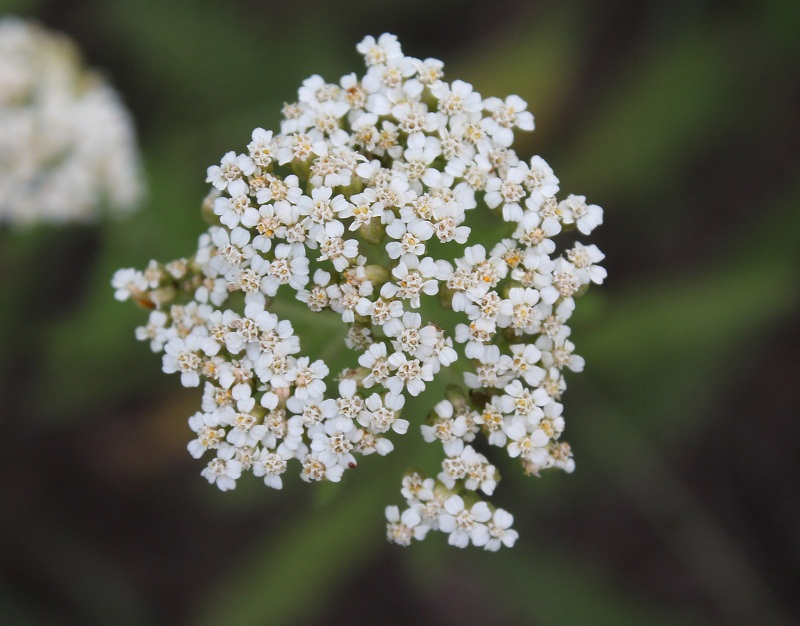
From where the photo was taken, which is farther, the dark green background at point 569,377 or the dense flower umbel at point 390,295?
the dark green background at point 569,377

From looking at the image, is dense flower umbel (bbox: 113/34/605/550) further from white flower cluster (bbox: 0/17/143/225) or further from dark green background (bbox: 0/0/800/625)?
white flower cluster (bbox: 0/17/143/225)

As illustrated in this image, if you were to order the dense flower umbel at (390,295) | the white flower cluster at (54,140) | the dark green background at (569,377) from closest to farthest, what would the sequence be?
the dense flower umbel at (390,295) → the white flower cluster at (54,140) → the dark green background at (569,377)

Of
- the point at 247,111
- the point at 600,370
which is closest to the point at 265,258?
the point at 600,370

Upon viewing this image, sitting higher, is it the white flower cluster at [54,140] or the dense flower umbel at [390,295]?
the white flower cluster at [54,140]

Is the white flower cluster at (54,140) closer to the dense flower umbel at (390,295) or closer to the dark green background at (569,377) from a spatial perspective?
the dark green background at (569,377)

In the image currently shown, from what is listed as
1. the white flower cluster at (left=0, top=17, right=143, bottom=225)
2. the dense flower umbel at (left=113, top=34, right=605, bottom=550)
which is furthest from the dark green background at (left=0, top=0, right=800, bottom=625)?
the dense flower umbel at (left=113, top=34, right=605, bottom=550)

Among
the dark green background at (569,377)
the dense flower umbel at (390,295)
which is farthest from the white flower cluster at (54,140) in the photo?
the dense flower umbel at (390,295)

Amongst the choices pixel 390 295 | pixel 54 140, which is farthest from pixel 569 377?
pixel 54 140
